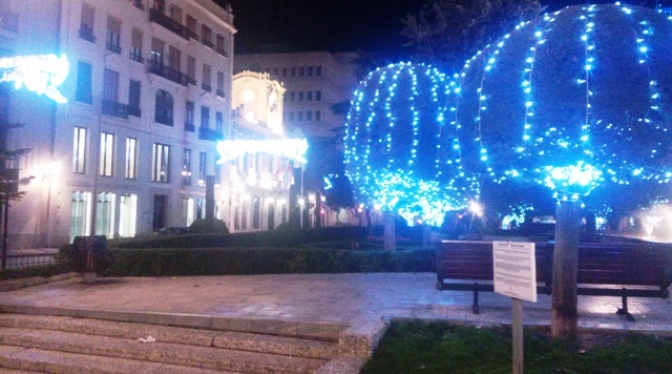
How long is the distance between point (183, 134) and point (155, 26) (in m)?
7.77

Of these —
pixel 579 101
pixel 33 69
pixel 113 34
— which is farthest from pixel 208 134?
pixel 579 101

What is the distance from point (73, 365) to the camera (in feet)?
23.7

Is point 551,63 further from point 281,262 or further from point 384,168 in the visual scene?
point 384,168

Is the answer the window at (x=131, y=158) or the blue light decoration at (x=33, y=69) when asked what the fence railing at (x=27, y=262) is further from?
the window at (x=131, y=158)

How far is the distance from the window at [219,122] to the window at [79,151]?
15.4 metres

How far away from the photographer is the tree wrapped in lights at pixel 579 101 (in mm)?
6145

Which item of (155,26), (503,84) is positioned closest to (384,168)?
(503,84)

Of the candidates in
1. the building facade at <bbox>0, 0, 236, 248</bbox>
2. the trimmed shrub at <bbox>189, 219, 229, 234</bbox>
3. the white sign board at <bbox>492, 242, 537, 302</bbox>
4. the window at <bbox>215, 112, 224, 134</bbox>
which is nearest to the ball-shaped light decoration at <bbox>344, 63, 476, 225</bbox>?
the trimmed shrub at <bbox>189, 219, 229, 234</bbox>

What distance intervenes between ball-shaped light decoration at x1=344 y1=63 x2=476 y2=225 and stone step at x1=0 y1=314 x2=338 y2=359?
944 centimetres

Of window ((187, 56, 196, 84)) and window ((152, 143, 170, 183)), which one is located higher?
window ((187, 56, 196, 84))

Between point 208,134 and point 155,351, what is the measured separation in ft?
128

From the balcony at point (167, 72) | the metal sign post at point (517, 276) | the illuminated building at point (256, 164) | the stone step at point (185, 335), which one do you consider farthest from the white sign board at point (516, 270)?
the illuminated building at point (256, 164)

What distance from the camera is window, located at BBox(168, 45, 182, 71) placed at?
4131 cm

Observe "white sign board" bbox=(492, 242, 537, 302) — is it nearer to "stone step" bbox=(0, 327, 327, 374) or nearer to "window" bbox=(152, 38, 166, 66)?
"stone step" bbox=(0, 327, 327, 374)
